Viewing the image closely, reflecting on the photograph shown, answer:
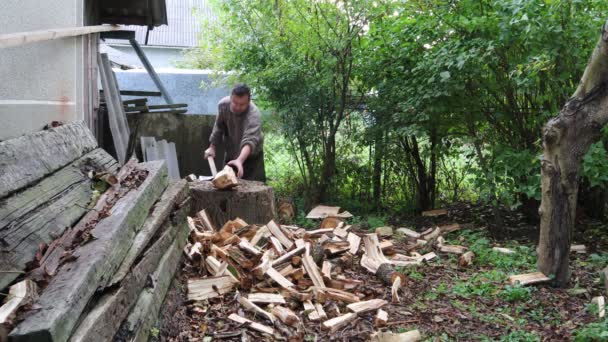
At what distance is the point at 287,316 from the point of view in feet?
12.9

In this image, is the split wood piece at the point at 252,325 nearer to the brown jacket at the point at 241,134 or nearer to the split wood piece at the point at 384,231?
the split wood piece at the point at 384,231

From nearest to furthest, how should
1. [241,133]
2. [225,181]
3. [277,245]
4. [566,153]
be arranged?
[566,153] < [277,245] < [225,181] < [241,133]

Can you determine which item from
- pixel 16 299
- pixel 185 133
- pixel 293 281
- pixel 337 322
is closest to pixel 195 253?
pixel 293 281

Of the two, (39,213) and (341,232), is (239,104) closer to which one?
(341,232)

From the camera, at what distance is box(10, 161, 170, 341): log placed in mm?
1950

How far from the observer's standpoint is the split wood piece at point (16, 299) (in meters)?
1.97

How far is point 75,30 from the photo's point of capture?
5.25m

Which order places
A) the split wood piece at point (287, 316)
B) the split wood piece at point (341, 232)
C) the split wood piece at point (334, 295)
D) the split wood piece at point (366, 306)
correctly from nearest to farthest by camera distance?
the split wood piece at point (287, 316)
the split wood piece at point (366, 306)
the split wood piece at point (334, 295)
the split wood piece at point (341, 232)

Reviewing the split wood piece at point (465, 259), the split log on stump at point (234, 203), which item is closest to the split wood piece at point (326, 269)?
the split log on stump at point (234, 203)

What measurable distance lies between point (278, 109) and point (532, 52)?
3823 mm

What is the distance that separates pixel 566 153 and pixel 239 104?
3.99m

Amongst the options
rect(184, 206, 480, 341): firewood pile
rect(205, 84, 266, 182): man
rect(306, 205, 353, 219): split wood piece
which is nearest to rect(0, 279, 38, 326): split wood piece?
rect(184, 206, 480, 341): firewood pile

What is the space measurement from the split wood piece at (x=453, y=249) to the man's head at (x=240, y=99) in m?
3.01

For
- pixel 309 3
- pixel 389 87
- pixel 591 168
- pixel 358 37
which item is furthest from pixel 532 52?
pixel 309 3
